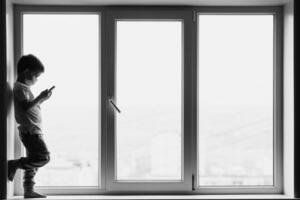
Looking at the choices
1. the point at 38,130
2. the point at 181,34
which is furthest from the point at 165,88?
the point at 38,130

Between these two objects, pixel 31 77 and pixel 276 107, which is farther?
pixel 276 107

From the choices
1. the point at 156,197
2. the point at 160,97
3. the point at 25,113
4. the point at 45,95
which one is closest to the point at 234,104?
the point at 160,97

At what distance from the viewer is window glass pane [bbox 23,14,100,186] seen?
2650 mm

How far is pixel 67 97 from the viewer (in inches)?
104

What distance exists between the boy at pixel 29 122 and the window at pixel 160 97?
0.16 metres

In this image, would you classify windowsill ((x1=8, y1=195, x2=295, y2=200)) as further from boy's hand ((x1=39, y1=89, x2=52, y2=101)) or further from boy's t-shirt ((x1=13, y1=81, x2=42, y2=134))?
boy's hand ((x1=39, y1=89, x2=52, y2=101))

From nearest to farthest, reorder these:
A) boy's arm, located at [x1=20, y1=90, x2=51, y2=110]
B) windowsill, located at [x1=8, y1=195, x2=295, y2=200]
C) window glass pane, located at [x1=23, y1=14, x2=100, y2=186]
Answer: boy's arm, located at [x1=20, y1=90, x2=51, y2=110] → windowsill, located at [x1=8, y1=195, x2=295, y2=200] → window glass pane, located at [x1=23, y1=14, x2=100, y2=186]

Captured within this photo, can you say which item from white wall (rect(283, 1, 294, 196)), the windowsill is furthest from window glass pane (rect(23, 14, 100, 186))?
white wall (rect(283, 1, 294, 196))

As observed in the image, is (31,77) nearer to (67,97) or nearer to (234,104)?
(67,97)

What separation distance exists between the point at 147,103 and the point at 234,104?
0.50 meters

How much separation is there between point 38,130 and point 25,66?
35cm

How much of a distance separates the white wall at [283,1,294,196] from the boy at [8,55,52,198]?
131cm

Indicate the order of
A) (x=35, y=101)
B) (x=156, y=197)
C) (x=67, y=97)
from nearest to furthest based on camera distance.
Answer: (x=35, y=101)
(x=156, y=197)
(x=67, y=97)

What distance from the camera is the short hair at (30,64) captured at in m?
2.48
